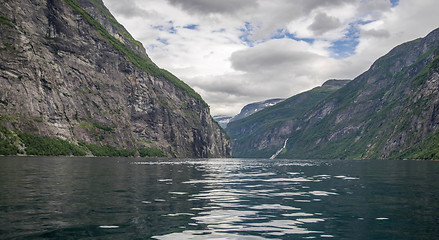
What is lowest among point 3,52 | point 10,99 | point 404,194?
point 404,194

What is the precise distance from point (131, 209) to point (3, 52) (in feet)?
663

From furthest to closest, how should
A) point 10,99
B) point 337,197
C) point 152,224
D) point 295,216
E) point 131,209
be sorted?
point 10,99, point 337,197, point 131,209, point 295,216, point 152,224

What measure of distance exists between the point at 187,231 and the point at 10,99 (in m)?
193

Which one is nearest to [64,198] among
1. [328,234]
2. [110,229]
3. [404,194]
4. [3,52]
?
[110,229]

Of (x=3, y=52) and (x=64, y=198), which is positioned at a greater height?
(x=3, y=52)

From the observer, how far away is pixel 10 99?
175500 mm

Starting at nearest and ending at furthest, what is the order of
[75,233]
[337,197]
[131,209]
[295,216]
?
[75,233] → [295,216] → [131,209] → [337,197]

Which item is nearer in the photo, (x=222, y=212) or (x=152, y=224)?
(x=152, y=224)

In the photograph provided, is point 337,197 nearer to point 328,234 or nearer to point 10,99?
point 328,234

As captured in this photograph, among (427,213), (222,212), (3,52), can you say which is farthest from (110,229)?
(3,52)

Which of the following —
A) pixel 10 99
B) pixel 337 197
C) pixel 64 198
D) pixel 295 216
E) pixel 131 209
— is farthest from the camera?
pixel 10 99

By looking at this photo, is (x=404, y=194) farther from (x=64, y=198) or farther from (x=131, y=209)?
(x=64, y=198)

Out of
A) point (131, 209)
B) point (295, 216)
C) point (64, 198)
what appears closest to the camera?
point (295, 216)

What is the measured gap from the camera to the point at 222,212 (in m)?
21.7
